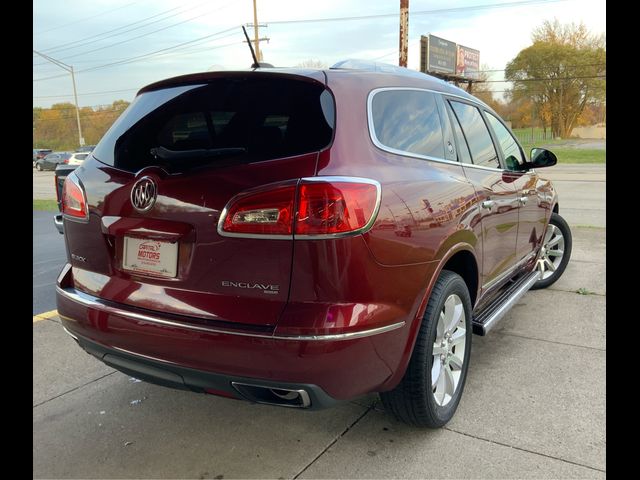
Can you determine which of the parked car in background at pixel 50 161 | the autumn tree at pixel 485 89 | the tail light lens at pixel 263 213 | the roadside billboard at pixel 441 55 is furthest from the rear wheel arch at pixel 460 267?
the autumn tree at pixel 485 89

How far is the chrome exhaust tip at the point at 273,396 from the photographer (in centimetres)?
202

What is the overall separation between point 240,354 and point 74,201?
1.21m

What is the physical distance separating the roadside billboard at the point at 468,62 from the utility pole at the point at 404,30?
121ft

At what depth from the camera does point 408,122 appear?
2.58 m

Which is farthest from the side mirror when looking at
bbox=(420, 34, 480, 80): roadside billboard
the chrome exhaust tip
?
bbox=(420, 34, 480, 80): roadside billboard

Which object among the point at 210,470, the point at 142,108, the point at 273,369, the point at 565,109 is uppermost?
the point at 565,109

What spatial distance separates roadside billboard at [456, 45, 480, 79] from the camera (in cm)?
5212

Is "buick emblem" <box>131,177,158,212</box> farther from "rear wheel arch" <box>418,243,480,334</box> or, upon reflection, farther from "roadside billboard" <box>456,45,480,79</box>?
"roadside billboard" <box>456,45,480,79</box>

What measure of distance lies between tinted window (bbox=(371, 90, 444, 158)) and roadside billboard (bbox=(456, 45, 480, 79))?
5299cm

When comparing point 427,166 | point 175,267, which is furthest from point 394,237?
point 175,267

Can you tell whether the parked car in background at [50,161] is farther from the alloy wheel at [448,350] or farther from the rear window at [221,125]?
the alloy wheel at [448,350]

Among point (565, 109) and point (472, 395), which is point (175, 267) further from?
point (565, 109)

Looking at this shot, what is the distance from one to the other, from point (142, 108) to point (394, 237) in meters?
1.45
